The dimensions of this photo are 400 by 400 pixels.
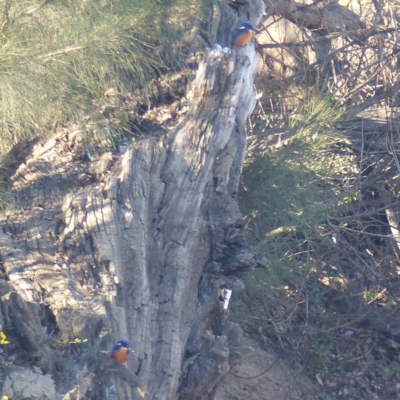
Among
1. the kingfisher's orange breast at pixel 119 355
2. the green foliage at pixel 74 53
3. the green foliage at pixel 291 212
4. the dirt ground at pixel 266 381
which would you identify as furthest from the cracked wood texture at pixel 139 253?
the dirt ground at pixel 266 381

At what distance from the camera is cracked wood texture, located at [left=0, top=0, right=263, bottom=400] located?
222cm

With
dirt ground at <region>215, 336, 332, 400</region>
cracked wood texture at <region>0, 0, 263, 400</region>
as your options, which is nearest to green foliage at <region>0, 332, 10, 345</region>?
cracked wood texture at <region>0, 0, 263, 400</region>

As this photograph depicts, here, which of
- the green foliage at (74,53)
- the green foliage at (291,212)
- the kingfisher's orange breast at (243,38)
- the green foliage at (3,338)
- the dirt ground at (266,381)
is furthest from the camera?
the dirt ground at (266,381)

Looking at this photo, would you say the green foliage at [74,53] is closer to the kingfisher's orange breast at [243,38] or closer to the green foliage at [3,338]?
the kingfisher's orange breast at [243,38]

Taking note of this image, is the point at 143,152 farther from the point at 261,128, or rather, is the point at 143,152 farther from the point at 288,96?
the point at 288,96

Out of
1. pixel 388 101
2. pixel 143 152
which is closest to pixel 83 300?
pixel 143 152

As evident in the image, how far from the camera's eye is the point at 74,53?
8.36 feet

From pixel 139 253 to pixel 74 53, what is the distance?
2.75 feet

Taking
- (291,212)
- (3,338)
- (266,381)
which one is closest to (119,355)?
(3,338)

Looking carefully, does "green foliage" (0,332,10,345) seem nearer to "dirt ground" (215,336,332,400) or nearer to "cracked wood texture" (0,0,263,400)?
"cracked wood texture" (0,0,263,400)

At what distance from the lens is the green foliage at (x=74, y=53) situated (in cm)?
234

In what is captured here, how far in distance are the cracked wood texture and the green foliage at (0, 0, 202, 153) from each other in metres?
0.17

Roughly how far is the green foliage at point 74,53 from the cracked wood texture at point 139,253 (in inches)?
6.5

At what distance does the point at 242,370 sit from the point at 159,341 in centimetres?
228
